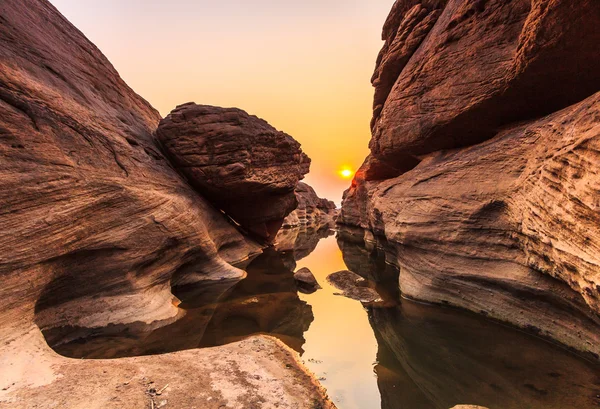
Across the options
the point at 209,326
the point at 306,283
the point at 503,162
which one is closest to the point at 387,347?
the point at 209,326

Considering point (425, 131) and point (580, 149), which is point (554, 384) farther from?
point (425, 131)

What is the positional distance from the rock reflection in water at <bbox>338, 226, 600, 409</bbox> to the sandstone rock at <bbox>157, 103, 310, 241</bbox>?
13107 millimetres

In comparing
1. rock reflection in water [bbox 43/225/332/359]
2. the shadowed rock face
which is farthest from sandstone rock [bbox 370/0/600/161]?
the shadowed rock face

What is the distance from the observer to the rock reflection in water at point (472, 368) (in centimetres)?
584

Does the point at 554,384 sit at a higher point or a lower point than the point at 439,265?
lower

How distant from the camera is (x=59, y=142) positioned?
9.05 metres

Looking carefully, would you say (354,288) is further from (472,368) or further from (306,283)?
(472,368)

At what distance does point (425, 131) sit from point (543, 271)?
302 inches

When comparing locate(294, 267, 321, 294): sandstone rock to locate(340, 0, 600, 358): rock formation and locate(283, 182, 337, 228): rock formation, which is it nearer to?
locate(340, 0, 600, 358): rock formation

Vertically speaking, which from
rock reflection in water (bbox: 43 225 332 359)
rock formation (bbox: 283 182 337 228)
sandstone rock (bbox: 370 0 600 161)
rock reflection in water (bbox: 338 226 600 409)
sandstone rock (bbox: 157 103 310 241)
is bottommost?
rock reflection in water (bbox: 43 225 332 359)

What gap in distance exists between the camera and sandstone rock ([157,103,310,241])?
57.5 feet

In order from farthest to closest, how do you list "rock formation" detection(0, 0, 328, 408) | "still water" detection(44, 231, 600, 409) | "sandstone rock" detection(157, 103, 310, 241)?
"sandstone rock" detection(157, 103, 310, 241) < "still water" detection(44, 231, 600, 409) < "rock formation" detection(0, 0, 328, 408)

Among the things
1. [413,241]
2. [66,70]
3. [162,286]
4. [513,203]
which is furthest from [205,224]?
[513,203]

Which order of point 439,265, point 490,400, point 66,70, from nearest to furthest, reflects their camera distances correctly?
1. point 490,400
2. point 439,265
3. point 66,70
